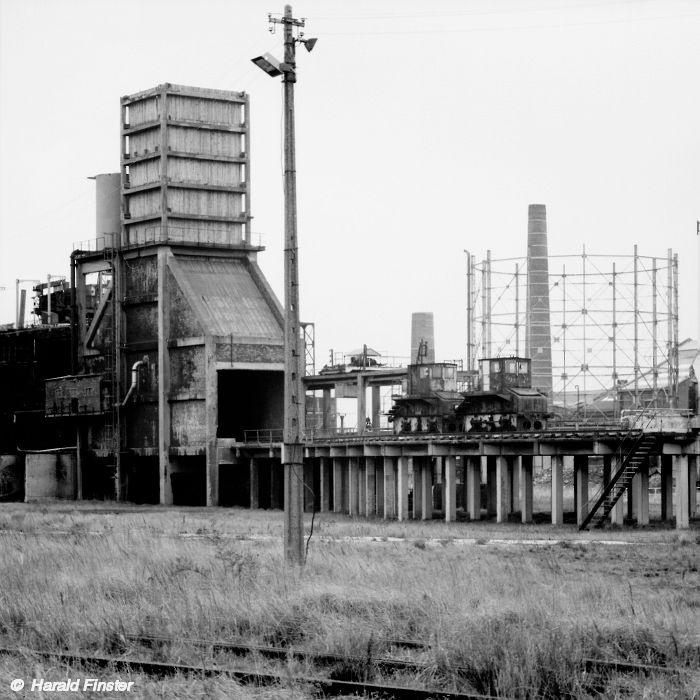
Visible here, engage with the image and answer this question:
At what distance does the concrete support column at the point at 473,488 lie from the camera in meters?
57.2

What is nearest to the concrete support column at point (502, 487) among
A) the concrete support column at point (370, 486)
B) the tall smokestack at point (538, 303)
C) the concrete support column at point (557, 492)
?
the concrete support column at point (557, 492)

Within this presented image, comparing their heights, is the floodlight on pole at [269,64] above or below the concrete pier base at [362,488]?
above

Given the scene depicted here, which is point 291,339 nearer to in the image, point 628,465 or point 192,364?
point 628,465

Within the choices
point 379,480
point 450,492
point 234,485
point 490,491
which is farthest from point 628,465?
point 234,485

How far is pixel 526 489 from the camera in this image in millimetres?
54562

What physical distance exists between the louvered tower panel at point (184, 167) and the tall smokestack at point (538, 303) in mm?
27206

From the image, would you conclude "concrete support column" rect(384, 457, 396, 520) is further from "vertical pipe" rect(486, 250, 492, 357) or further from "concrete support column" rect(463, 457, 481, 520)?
"vertical pipe" rect(486, 250, 492, 357)

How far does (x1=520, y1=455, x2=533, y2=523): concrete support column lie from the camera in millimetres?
53378

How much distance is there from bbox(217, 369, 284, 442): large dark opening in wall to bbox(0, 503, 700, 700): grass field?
43.7 metres

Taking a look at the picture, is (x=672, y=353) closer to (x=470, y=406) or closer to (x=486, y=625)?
(x=470, y=406)

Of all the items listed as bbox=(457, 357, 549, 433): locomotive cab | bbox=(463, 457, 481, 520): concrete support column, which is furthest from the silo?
bbox=(463, 457, 481, 520): concrete support column

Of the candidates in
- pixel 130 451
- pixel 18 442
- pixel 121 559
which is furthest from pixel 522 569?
pixel 18 442

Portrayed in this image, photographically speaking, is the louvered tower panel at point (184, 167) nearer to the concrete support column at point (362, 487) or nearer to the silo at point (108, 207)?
the silo at point (108, 207)

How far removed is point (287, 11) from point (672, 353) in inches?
2425
